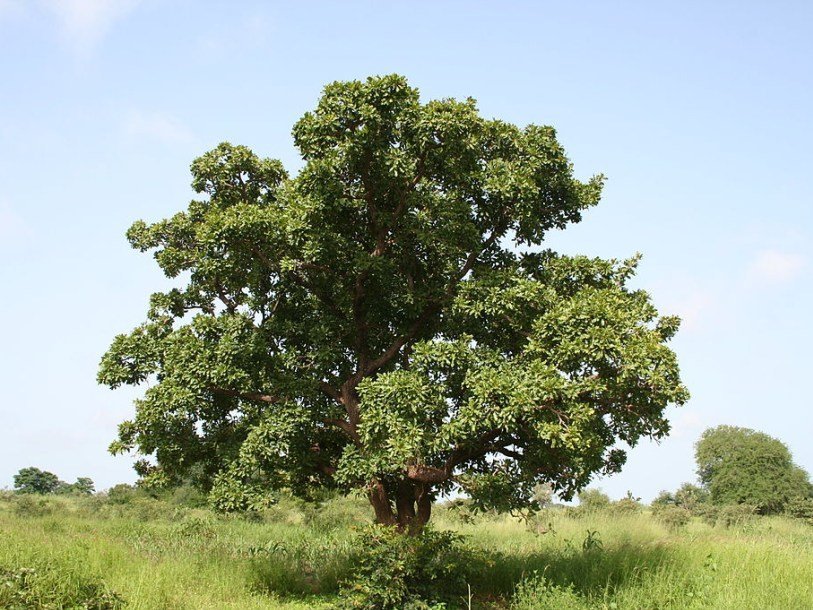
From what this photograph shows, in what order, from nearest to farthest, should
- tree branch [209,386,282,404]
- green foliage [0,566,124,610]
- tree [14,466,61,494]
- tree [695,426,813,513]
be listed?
green foliage [0,566,124,610]
tree branch [209,386,282,404]
tree [695,426,813,513]
tree [14,466,61,494]

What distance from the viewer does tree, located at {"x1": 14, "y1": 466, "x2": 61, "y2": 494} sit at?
56.5 m

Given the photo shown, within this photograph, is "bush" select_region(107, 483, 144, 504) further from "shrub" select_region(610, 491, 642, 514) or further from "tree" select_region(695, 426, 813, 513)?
"tree" select_region(695, 426, 813, 513)

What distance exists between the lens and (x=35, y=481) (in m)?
57.3

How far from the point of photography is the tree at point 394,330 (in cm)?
1429

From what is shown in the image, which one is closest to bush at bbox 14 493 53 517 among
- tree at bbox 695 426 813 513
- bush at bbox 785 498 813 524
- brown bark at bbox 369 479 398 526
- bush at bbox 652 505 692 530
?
brown bark at bbox 369 479 398 526

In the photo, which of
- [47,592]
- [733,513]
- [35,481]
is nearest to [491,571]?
[47,592]

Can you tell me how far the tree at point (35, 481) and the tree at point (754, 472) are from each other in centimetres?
5275

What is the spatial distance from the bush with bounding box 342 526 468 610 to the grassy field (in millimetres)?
423

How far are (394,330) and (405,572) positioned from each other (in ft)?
20.5

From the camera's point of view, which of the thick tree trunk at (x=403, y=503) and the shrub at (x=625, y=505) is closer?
the thick tree trunk at (x=403, y=503)

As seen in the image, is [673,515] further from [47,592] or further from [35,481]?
[35,481]

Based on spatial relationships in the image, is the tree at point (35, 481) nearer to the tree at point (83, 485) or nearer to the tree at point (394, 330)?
the tree at point (83, 485)

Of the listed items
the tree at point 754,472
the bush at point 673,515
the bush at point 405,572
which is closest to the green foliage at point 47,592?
the bush at point 405,572

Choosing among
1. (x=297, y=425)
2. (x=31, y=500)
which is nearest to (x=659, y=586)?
(x=297, y=425)
